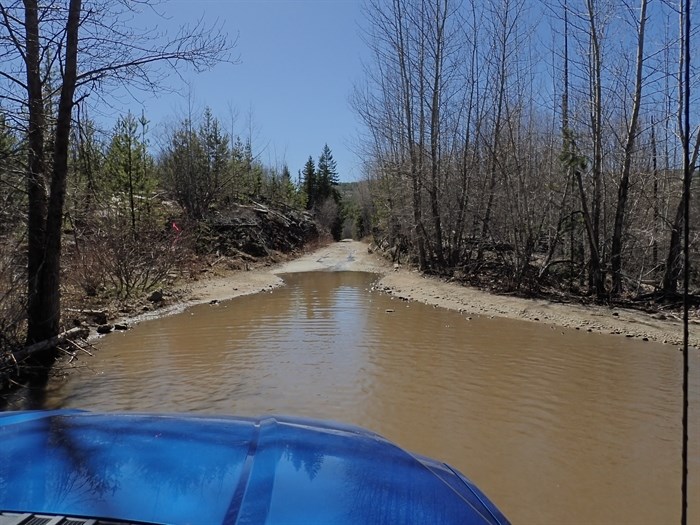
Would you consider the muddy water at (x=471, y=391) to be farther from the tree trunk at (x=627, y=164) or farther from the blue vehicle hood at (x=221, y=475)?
the tree trunk at (x=627, y=164)

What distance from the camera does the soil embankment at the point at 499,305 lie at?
9.46 meters

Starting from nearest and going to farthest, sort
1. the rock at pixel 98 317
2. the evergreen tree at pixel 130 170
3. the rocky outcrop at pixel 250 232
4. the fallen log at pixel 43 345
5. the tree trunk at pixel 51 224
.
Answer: the fallen log at pixel 43 345
the tree trunk at pixel 51 224
the rock at pixel 98 317
the evergreen tree at pixel 130 170
the rocky outcrop at pixel 250 232

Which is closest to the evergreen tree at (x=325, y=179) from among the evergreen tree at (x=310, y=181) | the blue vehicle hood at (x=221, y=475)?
the evergreen tree at (x=310, y=181)

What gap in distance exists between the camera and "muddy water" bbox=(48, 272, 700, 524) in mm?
3875

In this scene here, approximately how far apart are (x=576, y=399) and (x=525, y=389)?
0.62 m

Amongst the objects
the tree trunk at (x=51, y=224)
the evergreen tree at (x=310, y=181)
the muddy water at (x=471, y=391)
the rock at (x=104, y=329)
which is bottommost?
the muddy water at (x=471, y=391)

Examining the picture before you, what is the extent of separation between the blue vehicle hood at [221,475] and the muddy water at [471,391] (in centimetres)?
227

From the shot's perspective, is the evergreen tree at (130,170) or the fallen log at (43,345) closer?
the fallen log at (43,345)

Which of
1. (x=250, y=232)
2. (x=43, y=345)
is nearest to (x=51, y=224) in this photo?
(x=43, y=345)

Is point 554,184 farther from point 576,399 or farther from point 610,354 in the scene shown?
point 576,399

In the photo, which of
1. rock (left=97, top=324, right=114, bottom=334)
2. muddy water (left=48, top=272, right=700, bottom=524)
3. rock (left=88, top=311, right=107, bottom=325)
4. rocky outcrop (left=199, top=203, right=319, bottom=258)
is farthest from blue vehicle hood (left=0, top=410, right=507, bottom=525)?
rocky outcrop (left=199, top=203, right=319, bottom=258)

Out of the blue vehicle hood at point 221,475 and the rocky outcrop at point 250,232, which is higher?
the rocky outcrop at point 250,232

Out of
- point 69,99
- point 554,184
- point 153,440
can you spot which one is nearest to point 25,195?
point 69,99

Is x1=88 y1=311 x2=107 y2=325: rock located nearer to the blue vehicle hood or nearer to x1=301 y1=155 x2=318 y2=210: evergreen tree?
the blue vehicle hood
